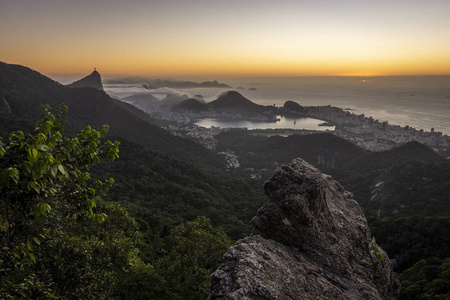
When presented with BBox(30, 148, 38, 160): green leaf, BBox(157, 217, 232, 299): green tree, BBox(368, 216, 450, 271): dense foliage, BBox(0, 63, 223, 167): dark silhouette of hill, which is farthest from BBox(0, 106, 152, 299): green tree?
BBox(0, 63, 223, 167): dark silhouette of hill

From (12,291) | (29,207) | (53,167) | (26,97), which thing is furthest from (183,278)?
(26,97)

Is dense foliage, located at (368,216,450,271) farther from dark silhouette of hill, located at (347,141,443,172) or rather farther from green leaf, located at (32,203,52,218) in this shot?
dark silhouette of hill, located at (347,141,443,172)

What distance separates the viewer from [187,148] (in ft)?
377

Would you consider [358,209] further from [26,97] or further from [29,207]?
[26,97]

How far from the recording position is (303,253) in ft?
29.0

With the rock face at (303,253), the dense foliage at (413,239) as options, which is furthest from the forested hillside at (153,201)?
the rock face at (303,253)

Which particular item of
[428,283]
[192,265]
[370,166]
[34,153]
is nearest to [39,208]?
[34,153]

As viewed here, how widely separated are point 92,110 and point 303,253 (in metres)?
134

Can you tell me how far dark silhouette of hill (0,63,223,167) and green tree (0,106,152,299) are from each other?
92.5 m

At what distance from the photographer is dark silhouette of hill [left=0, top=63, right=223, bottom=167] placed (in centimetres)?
10356

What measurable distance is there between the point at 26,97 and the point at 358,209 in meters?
121

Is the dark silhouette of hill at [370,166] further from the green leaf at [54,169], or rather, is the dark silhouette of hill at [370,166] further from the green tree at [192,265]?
the green leaf at [54,169]

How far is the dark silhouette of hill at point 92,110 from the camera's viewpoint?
10356 cm

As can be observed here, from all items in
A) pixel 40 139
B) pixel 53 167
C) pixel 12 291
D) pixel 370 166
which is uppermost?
pixel 40 139
